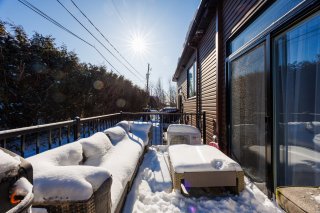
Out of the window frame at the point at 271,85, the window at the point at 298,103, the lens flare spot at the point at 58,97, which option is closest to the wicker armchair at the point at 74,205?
the window at the point at 298,103

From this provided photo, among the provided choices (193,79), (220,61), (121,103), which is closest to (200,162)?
(220,61)

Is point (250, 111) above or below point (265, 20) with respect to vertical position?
below

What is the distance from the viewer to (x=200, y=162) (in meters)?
2.35

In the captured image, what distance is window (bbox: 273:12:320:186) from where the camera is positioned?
1697 mm

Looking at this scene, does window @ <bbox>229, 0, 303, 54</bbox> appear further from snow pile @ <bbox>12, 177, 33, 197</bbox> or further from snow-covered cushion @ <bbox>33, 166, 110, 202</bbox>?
snow pile @ <bbox>12, 177, 33, 197</bbox>

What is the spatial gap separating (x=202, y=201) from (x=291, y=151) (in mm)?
988

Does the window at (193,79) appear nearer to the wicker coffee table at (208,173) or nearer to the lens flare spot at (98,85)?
the lens flare spot at (98,85)

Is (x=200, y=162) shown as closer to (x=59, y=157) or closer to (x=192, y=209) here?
(x=192, y=209)

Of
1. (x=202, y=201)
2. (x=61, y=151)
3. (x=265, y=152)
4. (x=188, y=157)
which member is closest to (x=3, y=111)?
(x=61, y=151)

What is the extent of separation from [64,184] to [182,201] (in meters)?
1.39

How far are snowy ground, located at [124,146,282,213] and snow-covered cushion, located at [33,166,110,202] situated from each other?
92 cm

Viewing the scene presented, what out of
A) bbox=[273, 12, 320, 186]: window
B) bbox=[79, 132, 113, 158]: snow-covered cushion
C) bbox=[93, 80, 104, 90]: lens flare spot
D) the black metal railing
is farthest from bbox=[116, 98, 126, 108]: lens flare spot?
bbox=[273, 12, 320, 186]: window

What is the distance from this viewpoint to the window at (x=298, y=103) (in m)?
1.70

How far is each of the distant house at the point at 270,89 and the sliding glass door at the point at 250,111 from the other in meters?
0.01
